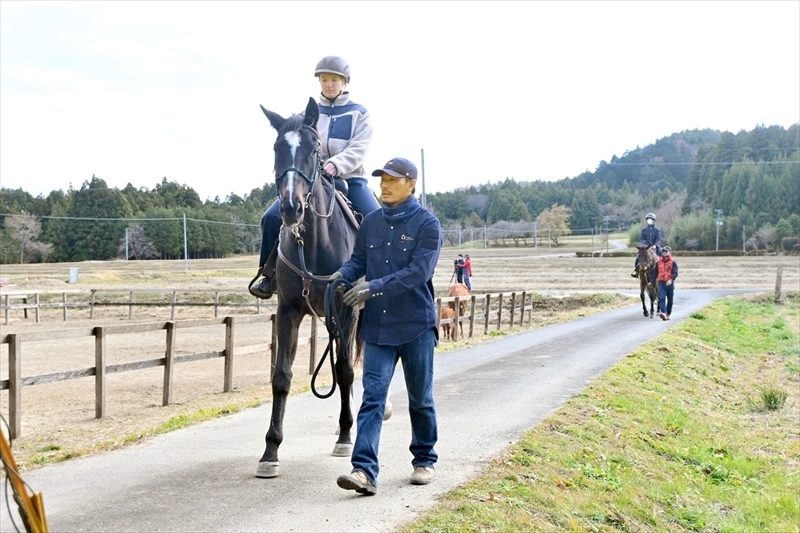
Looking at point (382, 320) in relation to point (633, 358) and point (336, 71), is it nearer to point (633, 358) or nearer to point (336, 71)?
point (336, 71)

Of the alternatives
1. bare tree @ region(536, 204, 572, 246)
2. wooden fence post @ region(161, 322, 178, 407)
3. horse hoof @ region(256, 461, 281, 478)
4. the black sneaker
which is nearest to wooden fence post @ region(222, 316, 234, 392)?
wooden fence post @ region(161, 322, 178, 407)

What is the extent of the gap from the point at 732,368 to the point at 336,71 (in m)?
13.7

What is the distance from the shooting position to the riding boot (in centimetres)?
713

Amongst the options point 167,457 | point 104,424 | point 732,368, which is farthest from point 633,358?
point 167,457

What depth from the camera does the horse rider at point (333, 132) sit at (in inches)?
281

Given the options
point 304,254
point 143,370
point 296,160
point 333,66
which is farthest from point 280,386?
point 143,370

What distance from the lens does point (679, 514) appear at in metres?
7.47

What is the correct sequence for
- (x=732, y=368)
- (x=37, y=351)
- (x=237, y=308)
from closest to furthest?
1. (x=732, y=368)
2. (x=37, y=351)
3. (x=237, y=308)

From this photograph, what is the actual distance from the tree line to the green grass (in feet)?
248

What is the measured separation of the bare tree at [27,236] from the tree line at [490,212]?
0.11m

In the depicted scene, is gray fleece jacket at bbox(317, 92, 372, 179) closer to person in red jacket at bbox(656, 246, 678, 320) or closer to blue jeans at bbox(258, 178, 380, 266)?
blue jeans at bbox(258, 178, 380, 266)

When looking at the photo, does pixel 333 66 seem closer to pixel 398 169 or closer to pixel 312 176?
pixel 312 176

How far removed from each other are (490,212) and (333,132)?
502 ft

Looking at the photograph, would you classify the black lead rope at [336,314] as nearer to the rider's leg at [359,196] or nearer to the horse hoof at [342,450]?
the horse hoof at [342,450]
